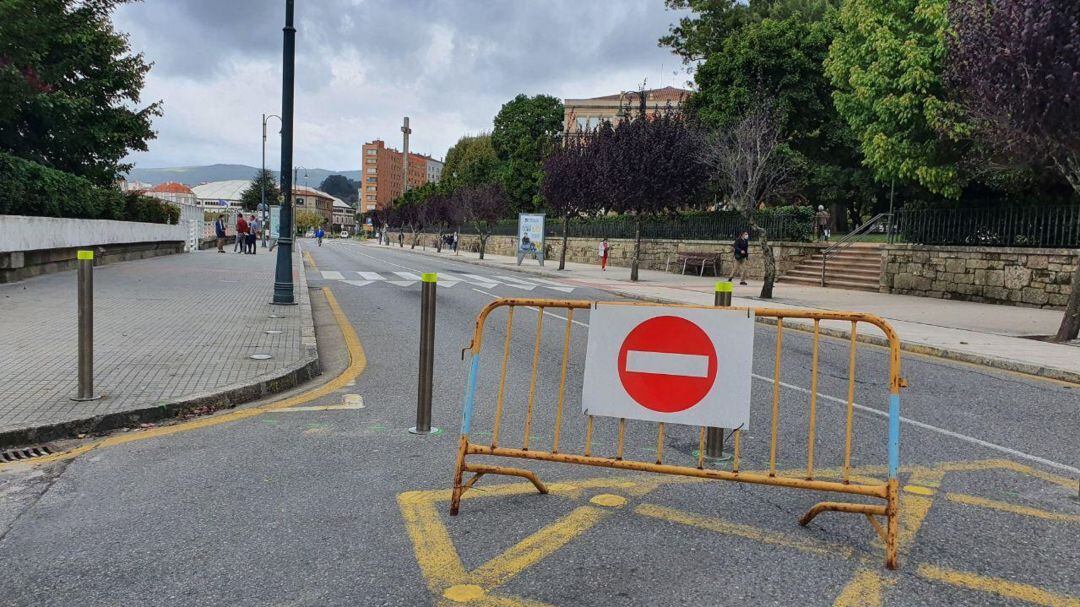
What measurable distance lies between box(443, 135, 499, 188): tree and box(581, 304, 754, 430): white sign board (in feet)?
201

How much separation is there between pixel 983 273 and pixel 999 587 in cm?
1812

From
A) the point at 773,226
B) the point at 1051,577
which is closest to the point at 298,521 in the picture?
the point at 1051,577

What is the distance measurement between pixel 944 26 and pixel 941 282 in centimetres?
672

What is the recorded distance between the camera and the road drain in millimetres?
4453

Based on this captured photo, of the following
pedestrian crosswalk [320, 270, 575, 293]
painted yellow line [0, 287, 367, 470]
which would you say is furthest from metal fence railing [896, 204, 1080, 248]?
painted yellow line [0, 287, 367, 470]

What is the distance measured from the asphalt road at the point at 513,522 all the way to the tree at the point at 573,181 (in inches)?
949

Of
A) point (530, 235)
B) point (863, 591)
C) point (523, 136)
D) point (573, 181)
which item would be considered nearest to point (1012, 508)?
point (863, 591)

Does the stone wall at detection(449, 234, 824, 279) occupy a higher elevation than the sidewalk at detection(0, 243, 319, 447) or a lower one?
higher

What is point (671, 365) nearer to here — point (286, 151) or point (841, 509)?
point (841, 509)

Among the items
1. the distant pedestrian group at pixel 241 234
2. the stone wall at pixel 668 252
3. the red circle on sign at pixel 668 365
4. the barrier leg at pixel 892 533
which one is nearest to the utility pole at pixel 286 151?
the red circle on sign at pixel 668 365

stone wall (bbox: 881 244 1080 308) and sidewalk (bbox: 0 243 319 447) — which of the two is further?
stone wall (bbox: 881 244 1080 308)

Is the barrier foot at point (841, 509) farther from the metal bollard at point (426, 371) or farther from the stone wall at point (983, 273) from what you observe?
the stone wall at point (983, 273)

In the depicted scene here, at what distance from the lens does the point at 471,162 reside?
8312 centimetres

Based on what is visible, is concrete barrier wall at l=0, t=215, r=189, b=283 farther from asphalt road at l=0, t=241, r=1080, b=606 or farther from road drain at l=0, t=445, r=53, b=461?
asphalt road at l=0, t=241, r=1080, b=606
